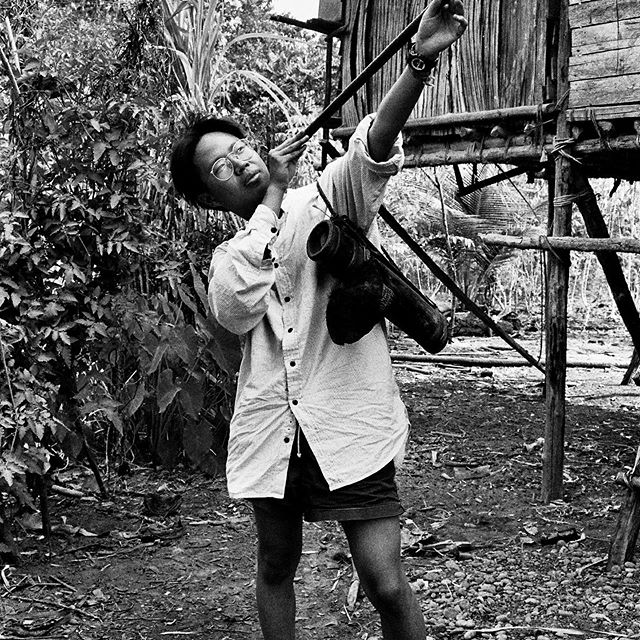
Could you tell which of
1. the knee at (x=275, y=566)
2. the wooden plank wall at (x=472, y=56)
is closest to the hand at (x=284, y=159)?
the knee at (x=275, y=566)

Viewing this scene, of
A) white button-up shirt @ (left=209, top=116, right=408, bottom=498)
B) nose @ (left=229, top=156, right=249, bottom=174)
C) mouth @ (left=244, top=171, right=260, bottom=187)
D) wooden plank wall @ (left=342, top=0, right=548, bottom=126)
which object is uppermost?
wooden plank wall @ (left=342, top=0, right=548, bottom=126)

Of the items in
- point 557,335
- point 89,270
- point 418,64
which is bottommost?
point 557,335

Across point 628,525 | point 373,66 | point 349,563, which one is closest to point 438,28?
point 373,66

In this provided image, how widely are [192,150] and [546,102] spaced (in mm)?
3860

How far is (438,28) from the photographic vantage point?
210cm

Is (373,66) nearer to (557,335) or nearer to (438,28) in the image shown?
(438,28)

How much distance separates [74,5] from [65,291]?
697cm

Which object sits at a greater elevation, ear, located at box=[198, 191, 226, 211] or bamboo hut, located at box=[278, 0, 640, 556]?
bamboo hut, located at box=[278, 0, 640, 556]

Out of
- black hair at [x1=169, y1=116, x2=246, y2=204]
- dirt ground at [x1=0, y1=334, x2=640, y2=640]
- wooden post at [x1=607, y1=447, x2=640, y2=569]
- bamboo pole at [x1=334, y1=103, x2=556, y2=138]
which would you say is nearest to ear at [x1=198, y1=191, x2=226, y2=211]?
black hair at [x1=169, y1=116, x2=246, y2=204]

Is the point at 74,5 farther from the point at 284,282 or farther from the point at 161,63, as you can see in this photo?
the point at 284,282

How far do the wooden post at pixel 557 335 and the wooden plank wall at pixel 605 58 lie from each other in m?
0.16

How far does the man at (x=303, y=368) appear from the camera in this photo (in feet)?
7.30

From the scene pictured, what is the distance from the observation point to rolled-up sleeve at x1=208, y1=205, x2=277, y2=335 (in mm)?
2227

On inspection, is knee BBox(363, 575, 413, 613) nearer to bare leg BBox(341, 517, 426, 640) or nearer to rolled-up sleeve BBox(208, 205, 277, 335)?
bare leg BBox(341, 517, 426, 640)
